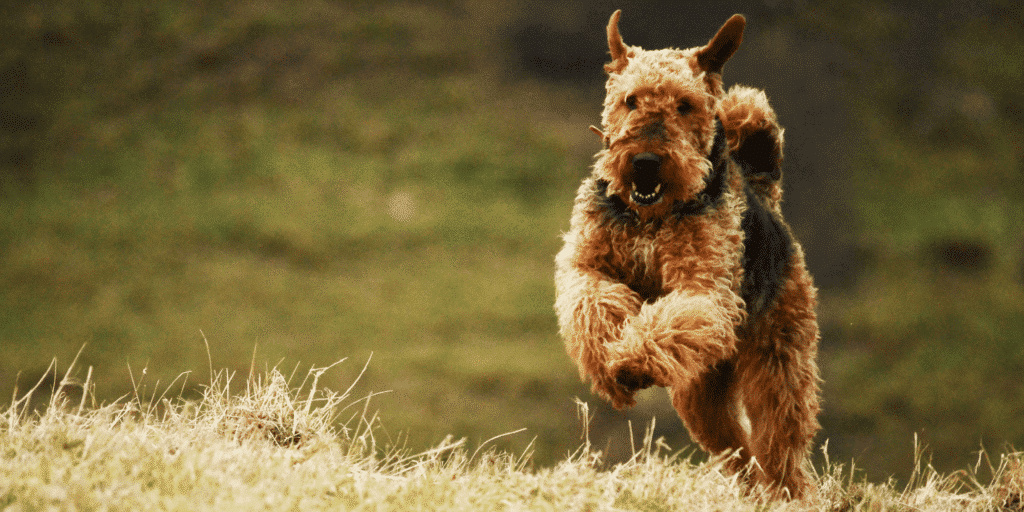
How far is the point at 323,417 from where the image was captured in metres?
3.82

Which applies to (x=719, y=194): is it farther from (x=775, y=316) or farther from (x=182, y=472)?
(x=182, y=472)

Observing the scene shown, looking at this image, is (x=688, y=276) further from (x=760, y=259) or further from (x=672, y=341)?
(x=760, y=259)

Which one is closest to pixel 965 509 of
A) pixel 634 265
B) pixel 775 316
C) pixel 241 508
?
pixel 775 316

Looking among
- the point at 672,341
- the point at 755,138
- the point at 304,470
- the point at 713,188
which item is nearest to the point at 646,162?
the point at 713,188

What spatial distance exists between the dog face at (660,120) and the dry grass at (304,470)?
1073 mm

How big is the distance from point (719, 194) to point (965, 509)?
2.31 meters

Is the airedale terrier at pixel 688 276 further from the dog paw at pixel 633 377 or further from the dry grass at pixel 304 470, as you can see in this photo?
the dry grass at pixel 304 470

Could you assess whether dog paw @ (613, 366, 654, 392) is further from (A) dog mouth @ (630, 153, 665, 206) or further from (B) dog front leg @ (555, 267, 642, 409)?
(A) dog mouth @ (630, 153, 665, 206)

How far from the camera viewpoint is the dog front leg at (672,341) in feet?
9.14

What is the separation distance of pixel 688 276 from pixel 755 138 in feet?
4.22

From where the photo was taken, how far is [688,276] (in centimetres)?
314

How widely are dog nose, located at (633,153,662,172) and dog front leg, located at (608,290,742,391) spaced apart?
0.51m

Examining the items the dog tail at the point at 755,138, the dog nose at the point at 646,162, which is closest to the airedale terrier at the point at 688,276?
the dog nose at the point at 646,162

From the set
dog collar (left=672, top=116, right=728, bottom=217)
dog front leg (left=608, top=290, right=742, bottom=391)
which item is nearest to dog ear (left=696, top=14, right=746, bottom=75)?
dog collar (left=672, top=116, right=728, bottom=217)
